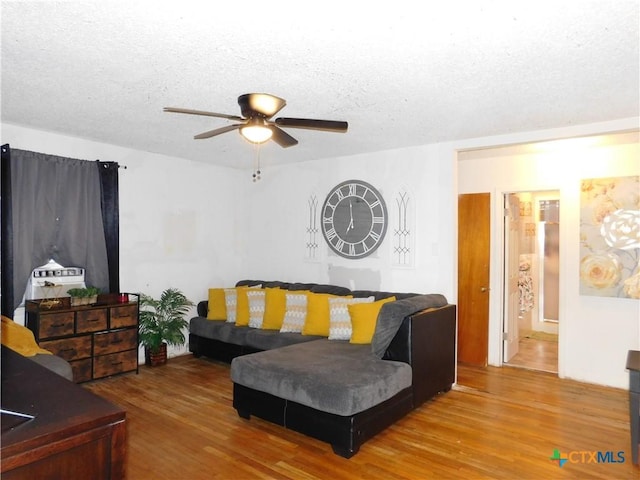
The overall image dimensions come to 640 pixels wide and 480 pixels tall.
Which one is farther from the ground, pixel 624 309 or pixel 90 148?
pixel 90 148

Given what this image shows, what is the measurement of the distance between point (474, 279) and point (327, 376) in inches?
109

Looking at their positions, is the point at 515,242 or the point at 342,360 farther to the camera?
the point at 515,242

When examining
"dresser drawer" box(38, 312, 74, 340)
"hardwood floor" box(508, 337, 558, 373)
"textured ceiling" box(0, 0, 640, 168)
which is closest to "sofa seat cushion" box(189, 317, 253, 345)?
"dresser drawer" box(38, 312, 74, 340)

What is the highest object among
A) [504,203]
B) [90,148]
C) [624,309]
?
[90,148]

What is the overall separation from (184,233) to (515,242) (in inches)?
165

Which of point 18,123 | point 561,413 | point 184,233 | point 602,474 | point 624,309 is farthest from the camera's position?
point 184,233

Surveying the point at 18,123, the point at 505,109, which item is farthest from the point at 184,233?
the point at 505,109

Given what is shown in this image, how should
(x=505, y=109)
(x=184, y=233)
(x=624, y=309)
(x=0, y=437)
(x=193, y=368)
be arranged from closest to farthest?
(x=0, y=437)
(x=505, y=109)
(x=624, y=309)
(x=193, y=368)
(x=184, y=233)

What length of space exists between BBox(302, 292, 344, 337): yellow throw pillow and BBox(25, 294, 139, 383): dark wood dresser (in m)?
1.79

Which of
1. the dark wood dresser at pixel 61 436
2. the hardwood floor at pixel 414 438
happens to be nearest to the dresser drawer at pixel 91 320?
the hardwood floor at pixel 414 438

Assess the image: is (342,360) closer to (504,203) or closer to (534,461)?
(534,461)

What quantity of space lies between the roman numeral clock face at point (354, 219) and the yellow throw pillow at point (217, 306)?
1.48 meters

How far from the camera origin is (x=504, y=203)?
483 cm

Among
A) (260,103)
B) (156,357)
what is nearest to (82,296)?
(156,357)
